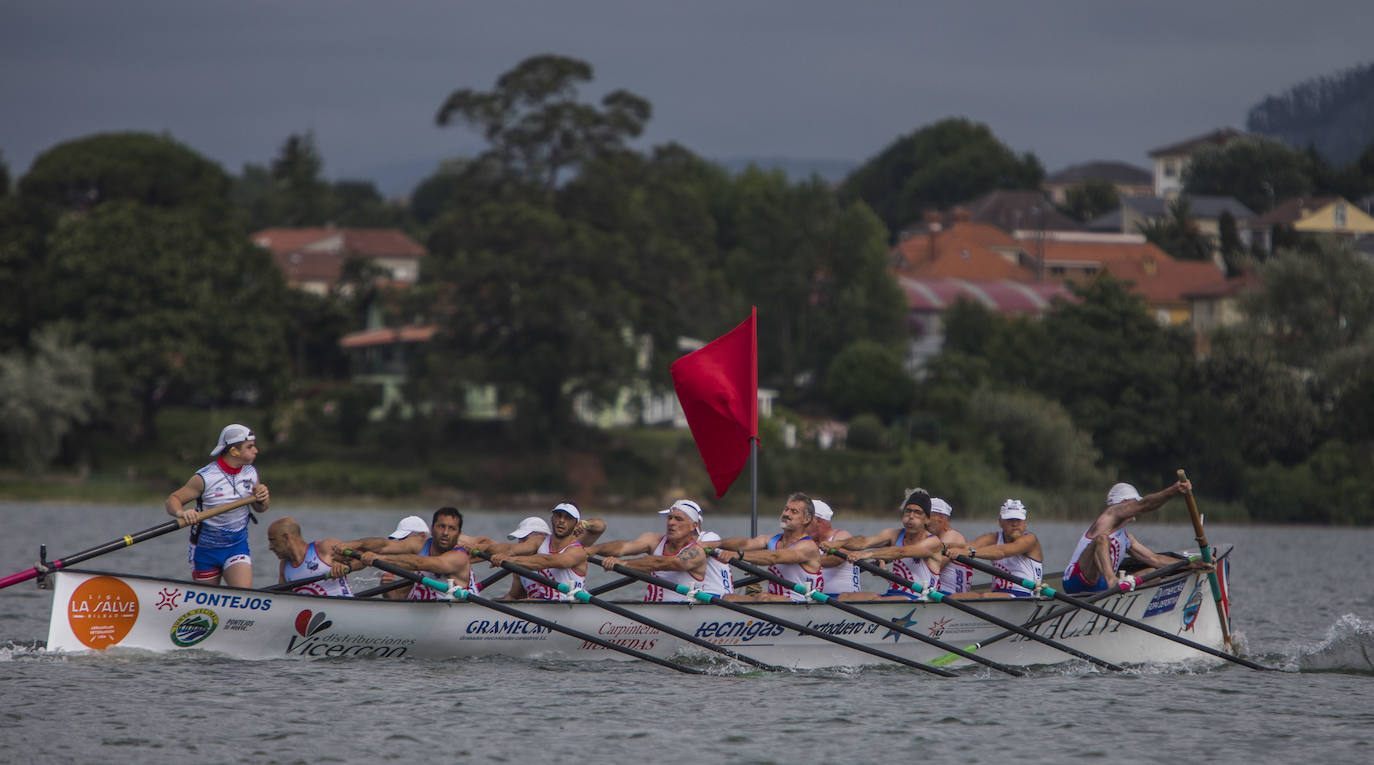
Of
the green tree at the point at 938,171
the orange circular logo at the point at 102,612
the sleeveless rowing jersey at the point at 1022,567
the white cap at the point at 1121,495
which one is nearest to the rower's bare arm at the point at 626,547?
the sleeveless rowing jersey at the point at 1022,567

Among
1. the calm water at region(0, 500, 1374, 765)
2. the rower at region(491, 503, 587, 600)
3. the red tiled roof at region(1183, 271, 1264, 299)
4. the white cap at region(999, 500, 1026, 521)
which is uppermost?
the red tiled roof at region(1183, 271, 1264, 299)

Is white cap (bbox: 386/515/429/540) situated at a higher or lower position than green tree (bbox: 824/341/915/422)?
lower

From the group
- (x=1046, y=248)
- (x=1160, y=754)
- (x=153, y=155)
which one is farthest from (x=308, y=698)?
(x=1046, y=248)

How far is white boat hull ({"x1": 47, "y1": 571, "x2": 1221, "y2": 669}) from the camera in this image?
15.5 m

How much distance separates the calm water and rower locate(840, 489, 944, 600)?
0.98m

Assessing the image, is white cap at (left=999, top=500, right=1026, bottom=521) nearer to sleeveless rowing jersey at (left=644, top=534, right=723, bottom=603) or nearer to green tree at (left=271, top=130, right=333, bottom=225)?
sleeveless rowing jersey at (left=644, top=534, right=723, bottom=603)

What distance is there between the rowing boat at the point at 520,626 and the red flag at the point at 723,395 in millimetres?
2696

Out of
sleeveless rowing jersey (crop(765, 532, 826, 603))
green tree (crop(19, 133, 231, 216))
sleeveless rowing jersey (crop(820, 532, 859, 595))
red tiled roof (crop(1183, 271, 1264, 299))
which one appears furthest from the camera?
red tiled roof (crop(1183, 271, 1264, 299))

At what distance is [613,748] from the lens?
13.7 meters

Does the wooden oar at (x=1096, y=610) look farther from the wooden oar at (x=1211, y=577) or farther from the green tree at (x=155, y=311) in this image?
the green tree at (x=155, y=311)

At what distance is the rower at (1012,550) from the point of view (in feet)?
56.3

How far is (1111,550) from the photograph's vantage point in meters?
17.5

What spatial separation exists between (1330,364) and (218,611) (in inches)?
1777

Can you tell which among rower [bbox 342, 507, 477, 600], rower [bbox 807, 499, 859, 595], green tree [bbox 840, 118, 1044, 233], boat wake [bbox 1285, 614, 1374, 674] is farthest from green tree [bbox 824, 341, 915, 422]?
green tree [bbox 840, 118, 1044, 233]
